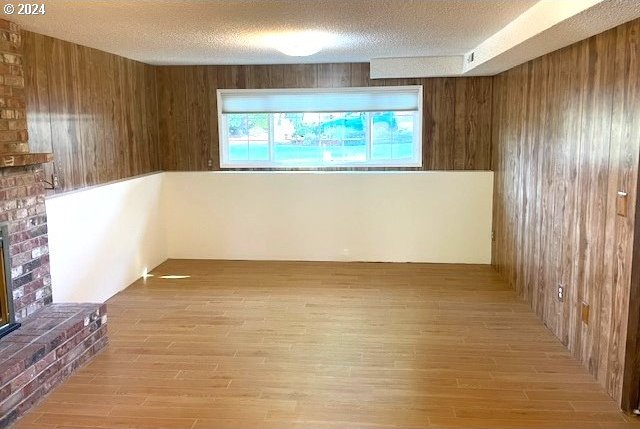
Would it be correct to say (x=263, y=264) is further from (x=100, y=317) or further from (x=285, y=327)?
(x=100, y=317)

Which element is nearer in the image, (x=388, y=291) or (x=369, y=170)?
(x=388, y=291)

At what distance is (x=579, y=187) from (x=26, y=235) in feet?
11.9

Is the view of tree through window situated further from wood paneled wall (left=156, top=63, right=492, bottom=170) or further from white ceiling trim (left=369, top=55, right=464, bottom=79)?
white ceiling trim (left=369, top=55, right=464, bottom=79)

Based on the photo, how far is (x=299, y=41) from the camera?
4.41 m

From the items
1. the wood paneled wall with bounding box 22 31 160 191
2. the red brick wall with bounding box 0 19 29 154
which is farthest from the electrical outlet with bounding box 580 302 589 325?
the wood paneled wall with bounding box 22 31 160 191

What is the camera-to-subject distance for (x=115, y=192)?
5.26 metres

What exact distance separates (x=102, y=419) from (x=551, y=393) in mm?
2493

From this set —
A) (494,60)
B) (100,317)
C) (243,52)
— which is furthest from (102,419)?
(494,60)

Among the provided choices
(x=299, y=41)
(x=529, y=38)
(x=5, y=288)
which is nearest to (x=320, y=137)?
(x=299, y=41)

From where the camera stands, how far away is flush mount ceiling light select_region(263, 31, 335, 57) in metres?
4.16

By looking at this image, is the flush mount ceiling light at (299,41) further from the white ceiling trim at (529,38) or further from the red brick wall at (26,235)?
the red brick wall at (26,235)

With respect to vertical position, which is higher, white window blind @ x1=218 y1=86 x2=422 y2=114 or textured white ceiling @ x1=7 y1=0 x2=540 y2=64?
textured white ceiling @ x1=7 y1=0 x2=540 y2=64

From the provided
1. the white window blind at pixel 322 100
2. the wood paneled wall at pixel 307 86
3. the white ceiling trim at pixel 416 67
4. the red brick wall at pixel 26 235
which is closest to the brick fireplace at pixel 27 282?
the red brick wall at pixel 26 235

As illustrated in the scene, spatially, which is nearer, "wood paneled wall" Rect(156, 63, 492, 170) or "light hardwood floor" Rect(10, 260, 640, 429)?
"light hardwood floor" Rect(10, 260, 640, 429)
